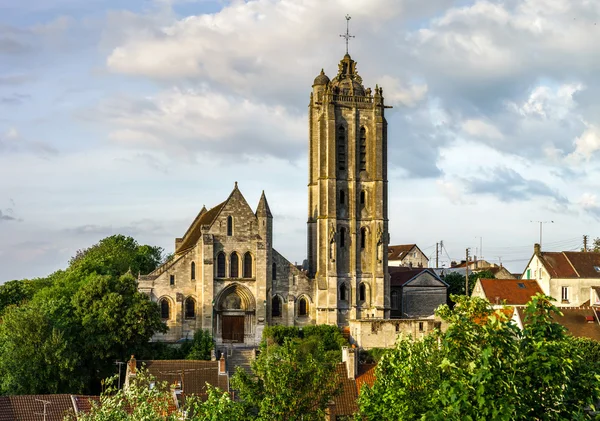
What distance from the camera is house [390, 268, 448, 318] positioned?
77.1 meters

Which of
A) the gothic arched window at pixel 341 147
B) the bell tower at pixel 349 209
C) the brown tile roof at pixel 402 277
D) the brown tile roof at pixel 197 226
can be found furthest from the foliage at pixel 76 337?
the brown tile roof at pixel 402 277

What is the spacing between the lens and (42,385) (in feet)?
176

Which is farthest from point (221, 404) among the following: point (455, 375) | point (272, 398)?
point (455, 375)

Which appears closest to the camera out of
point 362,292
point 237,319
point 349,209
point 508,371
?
point 508,371

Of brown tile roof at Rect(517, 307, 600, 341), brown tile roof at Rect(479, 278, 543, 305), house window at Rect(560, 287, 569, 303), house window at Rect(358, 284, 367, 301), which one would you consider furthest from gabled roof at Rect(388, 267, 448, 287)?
brown tile roof at Rect(517, 307, 600, 341)

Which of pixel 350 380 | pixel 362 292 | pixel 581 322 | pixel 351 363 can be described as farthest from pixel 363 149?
pixel 350 380

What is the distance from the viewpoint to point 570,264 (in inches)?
2867

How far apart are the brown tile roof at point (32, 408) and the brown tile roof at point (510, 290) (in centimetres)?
3698

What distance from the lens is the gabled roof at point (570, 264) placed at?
236 ft

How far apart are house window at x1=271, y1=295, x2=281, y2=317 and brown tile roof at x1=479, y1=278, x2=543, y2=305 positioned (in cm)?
1624

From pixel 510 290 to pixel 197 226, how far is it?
29302 millimetres

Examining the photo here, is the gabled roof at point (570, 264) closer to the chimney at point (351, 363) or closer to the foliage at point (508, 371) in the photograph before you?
the chimney at point (351, 363)

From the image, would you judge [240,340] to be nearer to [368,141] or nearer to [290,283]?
[290,283]

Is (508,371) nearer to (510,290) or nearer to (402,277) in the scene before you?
(510,290)
